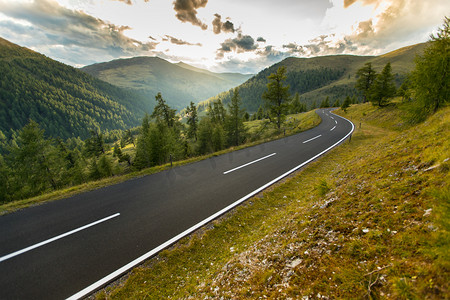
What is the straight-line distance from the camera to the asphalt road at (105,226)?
3.88 m

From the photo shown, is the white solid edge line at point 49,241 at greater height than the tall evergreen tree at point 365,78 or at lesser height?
lesser

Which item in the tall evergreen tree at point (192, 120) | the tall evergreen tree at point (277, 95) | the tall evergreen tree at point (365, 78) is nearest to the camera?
the tall evergreen tree at point (277, 95)

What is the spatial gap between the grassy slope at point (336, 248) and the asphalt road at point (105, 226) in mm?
680

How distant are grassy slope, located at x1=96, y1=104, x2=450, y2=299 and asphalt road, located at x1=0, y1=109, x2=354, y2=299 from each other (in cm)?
68

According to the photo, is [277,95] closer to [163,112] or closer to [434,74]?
[434,74]

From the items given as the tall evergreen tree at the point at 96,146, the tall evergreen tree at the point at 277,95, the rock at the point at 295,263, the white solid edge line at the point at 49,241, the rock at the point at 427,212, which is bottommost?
the rock at the point at 295,263

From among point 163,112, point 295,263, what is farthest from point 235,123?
point 295,263

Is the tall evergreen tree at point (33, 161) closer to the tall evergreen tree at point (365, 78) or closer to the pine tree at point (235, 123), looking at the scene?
the pine tree at point (235, 123)

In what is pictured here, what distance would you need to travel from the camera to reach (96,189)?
816cm

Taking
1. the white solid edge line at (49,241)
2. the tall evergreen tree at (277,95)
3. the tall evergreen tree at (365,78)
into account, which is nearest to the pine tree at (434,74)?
the tall evergreen tree at (277,95)

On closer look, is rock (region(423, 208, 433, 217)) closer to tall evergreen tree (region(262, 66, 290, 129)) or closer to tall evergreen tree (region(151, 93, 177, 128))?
tall evergreen tree (region(262, 66, 290, 129))

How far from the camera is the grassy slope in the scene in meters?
2.16

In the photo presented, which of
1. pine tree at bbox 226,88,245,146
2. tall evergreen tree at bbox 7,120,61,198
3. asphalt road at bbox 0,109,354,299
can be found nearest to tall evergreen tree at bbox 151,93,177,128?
pine tree at bbox 226,88,245,146

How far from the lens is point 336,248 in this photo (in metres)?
3.10
